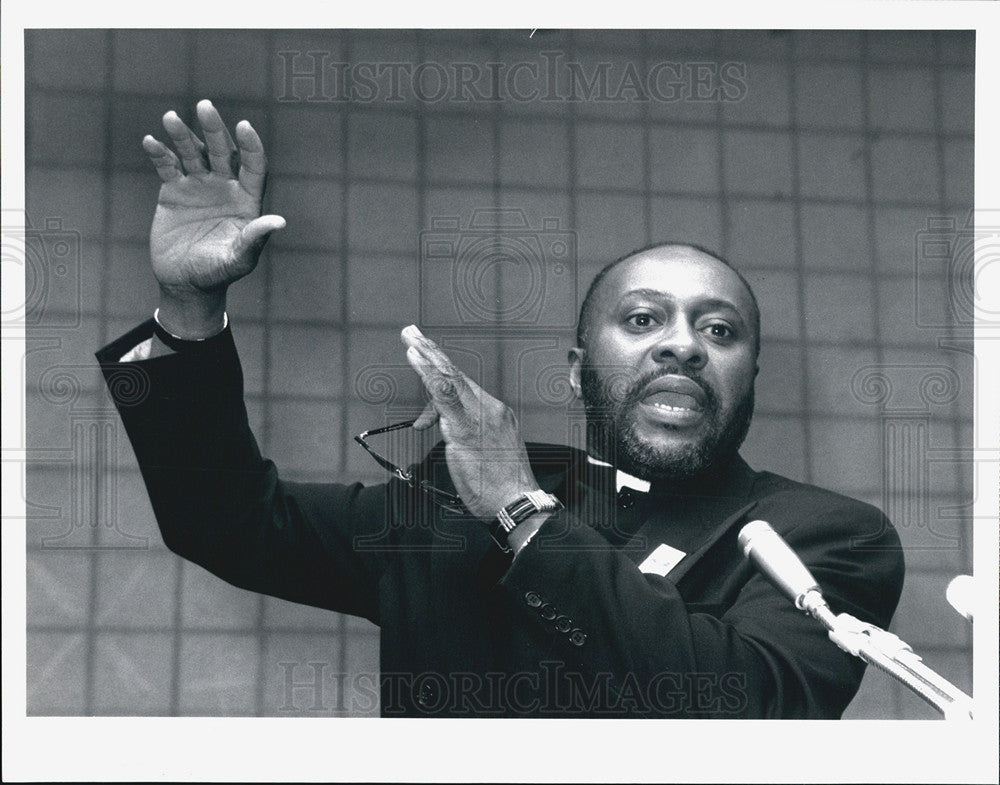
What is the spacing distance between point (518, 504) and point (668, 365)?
2.07 ft

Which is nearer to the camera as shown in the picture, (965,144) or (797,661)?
(797,661)

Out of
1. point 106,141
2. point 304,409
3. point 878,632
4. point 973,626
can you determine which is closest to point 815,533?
point 878,632

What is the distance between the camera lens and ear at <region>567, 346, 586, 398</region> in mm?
4023

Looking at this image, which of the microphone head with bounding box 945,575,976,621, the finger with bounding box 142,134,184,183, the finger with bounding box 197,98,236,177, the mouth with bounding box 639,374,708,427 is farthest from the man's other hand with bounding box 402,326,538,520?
the microphone head with bounding box 945,575,976,621

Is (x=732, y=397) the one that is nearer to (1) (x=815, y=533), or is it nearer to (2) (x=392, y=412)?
(1) (x=815, y=533)

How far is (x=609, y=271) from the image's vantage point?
160 inches

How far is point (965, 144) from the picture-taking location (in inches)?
163

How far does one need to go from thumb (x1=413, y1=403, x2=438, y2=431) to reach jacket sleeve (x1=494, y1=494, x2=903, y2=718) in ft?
1.62

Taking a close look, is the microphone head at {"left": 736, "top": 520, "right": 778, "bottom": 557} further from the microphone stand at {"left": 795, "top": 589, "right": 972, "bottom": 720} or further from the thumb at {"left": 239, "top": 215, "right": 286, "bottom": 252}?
the thumb at {"left": 239, "top": 215, "right": 286, "bottom": 252}

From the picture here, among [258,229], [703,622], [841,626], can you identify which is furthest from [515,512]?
[258,229]

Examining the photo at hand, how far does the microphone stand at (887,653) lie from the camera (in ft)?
12.5

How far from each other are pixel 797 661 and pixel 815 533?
0.39 meters

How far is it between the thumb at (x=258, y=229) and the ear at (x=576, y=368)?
984 mm

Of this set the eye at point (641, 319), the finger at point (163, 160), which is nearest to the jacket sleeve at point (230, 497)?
the finger at point (163, 160)
